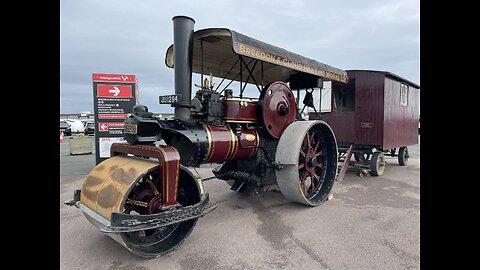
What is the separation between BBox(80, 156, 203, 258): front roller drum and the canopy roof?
4.93ft

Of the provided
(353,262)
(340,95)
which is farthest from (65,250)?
(340,95)

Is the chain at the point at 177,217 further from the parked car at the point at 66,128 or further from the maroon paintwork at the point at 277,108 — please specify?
the parked car at the point at 66,128

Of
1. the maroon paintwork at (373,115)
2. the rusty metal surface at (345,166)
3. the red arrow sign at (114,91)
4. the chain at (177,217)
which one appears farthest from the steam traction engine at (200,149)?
the red arrow sign at (114,91)

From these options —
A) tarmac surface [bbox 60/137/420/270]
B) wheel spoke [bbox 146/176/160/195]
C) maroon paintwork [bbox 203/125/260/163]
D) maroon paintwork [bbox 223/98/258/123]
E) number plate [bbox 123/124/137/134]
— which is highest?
maroon paintwork [bbox 223/98/258/123]

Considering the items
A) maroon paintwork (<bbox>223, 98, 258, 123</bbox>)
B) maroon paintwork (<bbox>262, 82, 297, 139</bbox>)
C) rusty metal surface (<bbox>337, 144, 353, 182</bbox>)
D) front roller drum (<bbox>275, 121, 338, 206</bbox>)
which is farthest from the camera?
rusty metal surface (<bbox>337, 144, 353, 182</bbox>)

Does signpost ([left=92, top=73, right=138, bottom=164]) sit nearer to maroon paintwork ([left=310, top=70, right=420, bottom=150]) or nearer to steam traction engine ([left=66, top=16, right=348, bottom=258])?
steam traction engine ([left=66, top=16, right=348, bottom=258])

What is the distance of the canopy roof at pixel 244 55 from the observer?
3.15 m

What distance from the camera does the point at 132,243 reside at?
2607mm

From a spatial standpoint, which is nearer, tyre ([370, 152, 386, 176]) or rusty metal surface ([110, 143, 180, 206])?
rusty metal surface ([110, 143, 180, 206])

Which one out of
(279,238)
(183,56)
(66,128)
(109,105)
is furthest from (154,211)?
(66,128)

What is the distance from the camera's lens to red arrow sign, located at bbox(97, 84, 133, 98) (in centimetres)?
762

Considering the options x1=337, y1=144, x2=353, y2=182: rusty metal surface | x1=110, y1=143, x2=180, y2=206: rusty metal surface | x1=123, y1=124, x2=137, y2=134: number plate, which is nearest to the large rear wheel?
x1=110, y1=143, x2=180, y2=206: rusty metal surface

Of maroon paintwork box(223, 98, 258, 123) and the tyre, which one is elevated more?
maroon paintwork box(223, 98, 258, 123)

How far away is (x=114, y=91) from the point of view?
772 centimetres
